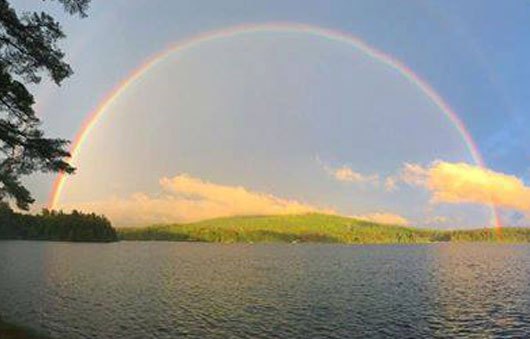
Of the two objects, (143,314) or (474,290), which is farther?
(474,290)

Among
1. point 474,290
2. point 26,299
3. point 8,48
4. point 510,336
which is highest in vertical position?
point 8,48

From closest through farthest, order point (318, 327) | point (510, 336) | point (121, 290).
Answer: point (510, 336), point (318, 327), point (121, 290)

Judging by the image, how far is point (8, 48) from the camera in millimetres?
25234

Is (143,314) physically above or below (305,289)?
below

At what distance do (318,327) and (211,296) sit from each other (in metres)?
22.4

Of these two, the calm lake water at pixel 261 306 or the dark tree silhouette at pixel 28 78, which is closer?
the dark tree silhouette at pixel 28 78

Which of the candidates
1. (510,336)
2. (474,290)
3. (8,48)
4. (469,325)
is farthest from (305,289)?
(8,48)

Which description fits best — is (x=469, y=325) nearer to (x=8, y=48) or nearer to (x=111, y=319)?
(x=111, y=319)

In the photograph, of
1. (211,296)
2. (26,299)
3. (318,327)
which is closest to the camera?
(318,327)

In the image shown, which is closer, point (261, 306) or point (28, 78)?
point (28, 78)

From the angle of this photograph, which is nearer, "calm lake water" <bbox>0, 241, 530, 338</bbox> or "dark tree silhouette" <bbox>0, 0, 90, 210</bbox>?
"dark tree silhouette" <bbox>0, 0, 90, 210</bbox>

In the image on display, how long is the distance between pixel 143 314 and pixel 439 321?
28345mm

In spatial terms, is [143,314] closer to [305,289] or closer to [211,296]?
[211,296]

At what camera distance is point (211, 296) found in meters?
66.1
